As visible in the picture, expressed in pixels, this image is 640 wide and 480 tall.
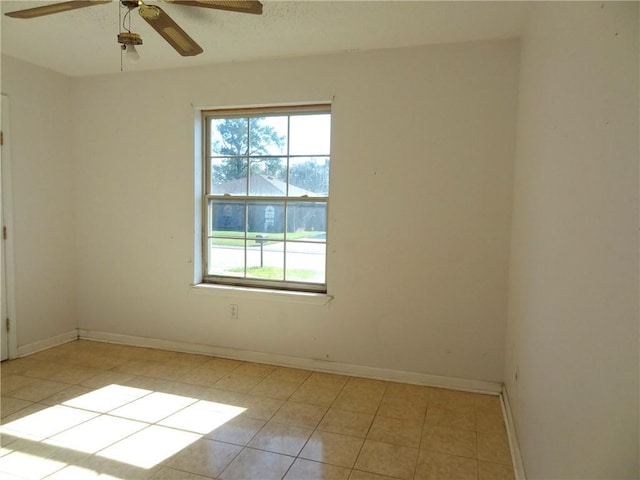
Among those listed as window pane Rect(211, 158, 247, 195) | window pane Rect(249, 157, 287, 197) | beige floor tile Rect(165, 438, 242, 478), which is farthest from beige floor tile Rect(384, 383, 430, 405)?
window pane Rect(211, 158, 247, 195)

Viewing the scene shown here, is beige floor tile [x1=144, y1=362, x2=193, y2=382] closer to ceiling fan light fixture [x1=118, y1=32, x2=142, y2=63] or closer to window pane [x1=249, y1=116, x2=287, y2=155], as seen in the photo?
window pane [x1=249, y1=116, x2=287, y2=155]

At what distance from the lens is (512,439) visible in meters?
2.24

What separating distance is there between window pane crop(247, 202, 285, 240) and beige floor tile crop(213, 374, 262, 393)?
116 centimetres

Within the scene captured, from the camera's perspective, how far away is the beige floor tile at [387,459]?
6.61 ft

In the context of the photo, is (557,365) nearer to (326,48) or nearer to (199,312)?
(326,48)

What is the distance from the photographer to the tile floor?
202 centimetres

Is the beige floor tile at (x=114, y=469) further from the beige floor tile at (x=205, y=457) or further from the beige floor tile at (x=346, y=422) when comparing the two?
the beige floor tile at (x=346, y=422)

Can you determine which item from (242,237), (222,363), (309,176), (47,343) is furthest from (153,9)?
(47,343)

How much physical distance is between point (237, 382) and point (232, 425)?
0.62 m

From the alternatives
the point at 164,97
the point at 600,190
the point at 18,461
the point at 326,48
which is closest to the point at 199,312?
the point at 18,461

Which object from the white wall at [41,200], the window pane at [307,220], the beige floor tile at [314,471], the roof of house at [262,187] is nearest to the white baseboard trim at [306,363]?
the white wall at [41,200]

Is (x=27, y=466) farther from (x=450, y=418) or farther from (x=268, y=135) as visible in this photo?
(x=268, y=135)

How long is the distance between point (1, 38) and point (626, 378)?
4.09m

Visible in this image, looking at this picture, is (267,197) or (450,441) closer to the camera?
(450,441)
